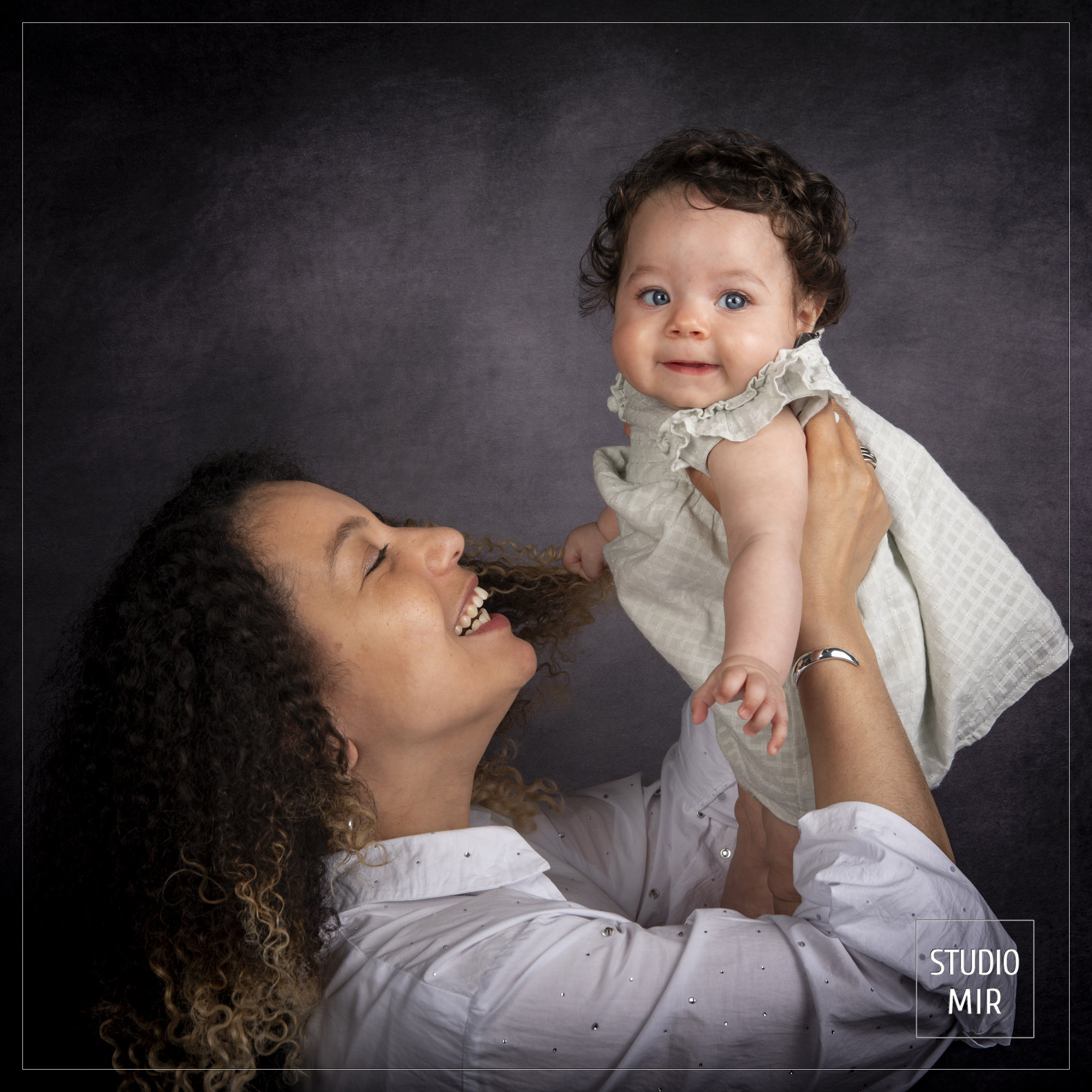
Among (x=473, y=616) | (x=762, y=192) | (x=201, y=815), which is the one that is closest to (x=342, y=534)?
(x=473, y=616)

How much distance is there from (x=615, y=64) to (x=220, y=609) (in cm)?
112

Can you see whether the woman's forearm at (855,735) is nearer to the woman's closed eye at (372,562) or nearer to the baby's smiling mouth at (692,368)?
the baby's smiling mouth at (692,368)

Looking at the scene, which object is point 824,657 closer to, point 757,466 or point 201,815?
point 757,466

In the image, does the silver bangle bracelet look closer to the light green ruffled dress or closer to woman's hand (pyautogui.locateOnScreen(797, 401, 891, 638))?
woman's hand (pyautogui.locateOnScreen(797, 401, 891, 638))

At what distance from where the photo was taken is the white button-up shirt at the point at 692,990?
0.98m

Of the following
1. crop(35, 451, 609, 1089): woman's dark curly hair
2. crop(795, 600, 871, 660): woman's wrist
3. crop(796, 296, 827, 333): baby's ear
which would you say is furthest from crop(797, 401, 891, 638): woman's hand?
crop(35, 451, 609, 1089): woman's dark curly hair

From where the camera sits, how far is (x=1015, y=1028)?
131 centimetres

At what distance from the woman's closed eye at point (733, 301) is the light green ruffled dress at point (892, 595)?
16 centimetres

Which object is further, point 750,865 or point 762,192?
point 750,865

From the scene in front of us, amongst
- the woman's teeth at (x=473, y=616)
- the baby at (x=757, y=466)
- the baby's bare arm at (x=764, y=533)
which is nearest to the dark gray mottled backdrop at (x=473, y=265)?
the baby at (x=757, y=466)

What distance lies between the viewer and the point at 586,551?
163cm

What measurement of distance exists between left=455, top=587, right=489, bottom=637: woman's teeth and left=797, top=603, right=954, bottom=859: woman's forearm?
1.60 feet

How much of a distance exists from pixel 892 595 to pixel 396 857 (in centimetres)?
84

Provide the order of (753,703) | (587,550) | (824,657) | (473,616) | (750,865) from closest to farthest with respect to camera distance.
Answer: (753,703) → (824,657) → (473,616) → (750,865) → (587,550)
